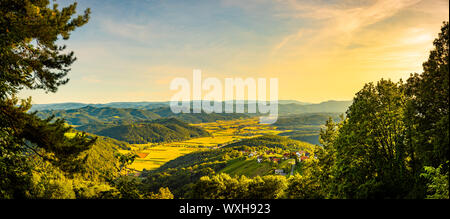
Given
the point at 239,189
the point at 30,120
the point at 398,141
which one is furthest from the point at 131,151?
the point at 239,189

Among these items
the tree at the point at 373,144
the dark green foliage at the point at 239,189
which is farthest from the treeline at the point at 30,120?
the dark green foliage at the point at 239,189

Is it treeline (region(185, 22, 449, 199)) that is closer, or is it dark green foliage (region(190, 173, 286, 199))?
treeline (region(185, 22, 449, 199))

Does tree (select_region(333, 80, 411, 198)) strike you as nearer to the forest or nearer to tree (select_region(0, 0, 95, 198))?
the forest

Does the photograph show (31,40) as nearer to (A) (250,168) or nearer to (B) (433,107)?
(B) (433,107)

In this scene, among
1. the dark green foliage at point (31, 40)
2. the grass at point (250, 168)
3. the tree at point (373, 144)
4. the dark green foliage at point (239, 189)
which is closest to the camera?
the dark green foliage at point (31, 40)

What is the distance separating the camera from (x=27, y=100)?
1045cm

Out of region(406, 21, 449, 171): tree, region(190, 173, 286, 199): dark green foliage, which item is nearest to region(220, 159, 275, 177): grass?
region(190, 173, 286, 199): dark green foliage

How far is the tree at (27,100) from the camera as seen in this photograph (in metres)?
9.04

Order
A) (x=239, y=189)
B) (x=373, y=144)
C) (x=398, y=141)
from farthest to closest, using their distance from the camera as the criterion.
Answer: (x=239, y=189) < (x=373, y=144) < (x=398, y=141)

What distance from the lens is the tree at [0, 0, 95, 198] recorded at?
9041 millimetres

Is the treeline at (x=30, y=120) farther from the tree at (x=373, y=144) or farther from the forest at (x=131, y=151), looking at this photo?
the tree at (x=373, y=144)

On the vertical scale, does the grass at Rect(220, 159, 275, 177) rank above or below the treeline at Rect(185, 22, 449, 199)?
below
